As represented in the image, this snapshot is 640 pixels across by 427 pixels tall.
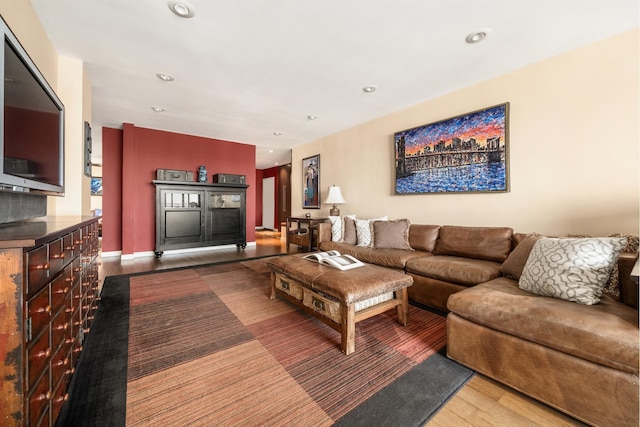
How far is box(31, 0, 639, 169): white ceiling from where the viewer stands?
73.4 inches

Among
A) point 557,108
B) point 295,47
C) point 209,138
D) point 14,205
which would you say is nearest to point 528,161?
point 557,108

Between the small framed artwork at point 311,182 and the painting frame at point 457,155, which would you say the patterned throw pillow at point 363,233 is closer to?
the painting frame at point 457,155

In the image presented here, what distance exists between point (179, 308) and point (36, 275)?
66.4 inches

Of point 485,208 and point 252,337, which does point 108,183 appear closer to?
point 252,337

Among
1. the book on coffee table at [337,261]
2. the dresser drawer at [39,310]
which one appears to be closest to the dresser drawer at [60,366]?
the dresser drawer at [39,310]

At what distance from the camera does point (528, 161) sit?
259 centimetres

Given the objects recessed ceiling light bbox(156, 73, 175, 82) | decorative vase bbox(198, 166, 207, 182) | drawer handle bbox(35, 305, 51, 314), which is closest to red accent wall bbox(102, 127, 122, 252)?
decorative vase bbox(198, 166, 207, 182)

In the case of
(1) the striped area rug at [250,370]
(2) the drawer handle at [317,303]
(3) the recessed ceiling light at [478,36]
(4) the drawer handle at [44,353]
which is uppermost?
(3) the recessed ceiling light at [478,36]

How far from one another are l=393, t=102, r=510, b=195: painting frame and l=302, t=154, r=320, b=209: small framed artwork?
2022 millimetres

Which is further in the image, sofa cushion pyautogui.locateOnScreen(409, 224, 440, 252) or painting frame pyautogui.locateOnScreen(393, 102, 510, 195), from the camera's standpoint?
sofa cushion pyautogui.locateOnScreen(409, 224, 440, 252)

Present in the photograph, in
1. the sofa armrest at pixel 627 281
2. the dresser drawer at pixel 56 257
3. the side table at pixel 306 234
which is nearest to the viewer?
the dresser drawer at pixel 56 257

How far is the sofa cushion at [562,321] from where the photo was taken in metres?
1.12

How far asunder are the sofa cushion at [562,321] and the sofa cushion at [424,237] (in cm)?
138

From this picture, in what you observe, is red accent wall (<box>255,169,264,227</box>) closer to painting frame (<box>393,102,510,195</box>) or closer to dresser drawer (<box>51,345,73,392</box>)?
painting frame (<box>393,102,510,195</box>)
